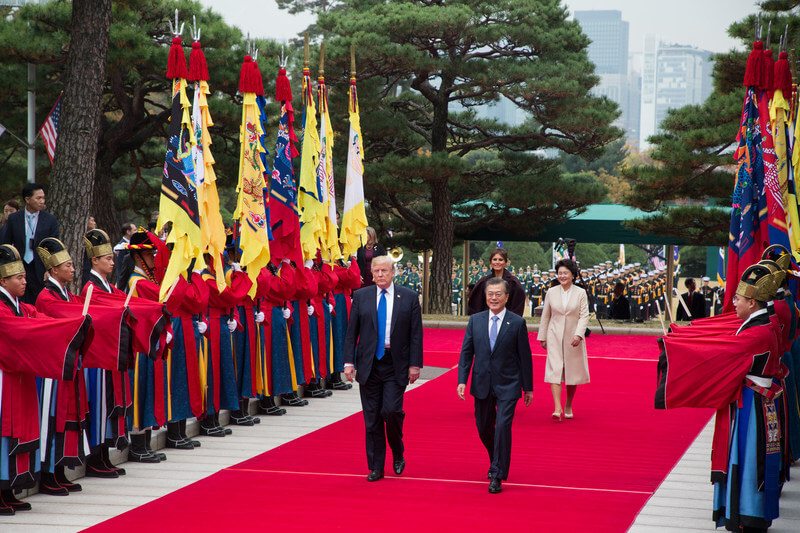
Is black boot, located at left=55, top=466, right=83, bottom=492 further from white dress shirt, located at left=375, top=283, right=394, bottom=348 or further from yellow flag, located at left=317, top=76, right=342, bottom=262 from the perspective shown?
yellow flag, located at left=317, top=76, right=342, bottom=262

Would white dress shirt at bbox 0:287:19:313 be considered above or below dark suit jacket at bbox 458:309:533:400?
above

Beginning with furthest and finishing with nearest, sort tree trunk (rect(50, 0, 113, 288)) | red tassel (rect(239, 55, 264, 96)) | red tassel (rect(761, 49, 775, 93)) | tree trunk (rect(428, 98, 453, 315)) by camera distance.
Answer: tree trunk (rect(428, 98, 453, 315)), tree trunk (rect(50, 0, 113, 288)), red tassel (rect(239, 55, 264, 96)), red tassel (rect(761, 49, 775, 93))

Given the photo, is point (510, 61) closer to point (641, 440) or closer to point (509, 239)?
point (509, 239)

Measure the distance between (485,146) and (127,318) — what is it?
58.6ft

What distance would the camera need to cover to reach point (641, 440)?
9.73 meters

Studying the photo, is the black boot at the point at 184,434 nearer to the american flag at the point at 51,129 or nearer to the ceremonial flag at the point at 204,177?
the ceremonial flag at the point at 204,177

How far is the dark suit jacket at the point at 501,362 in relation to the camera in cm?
764

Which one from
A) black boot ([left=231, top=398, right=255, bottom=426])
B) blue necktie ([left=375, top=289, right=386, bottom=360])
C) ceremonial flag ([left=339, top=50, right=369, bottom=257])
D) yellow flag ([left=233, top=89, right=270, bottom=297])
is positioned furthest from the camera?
ceremonial flag ([left=339, top=50, right=369, bottom=257])

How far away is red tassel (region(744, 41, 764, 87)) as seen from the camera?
876 cm

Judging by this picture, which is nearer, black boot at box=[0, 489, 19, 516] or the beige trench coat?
black boot at box=[0, 489, 19, 516]

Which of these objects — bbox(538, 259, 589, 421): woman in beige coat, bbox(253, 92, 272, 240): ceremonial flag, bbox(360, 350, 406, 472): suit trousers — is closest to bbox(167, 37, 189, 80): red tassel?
bbox(253, 92, 272, 240): ceremonial flag

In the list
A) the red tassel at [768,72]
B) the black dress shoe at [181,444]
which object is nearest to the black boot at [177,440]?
the black dress shoe at [181,444]

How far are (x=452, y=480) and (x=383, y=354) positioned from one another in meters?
0.99

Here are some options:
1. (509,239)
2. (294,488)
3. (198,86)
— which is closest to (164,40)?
(509,239)
